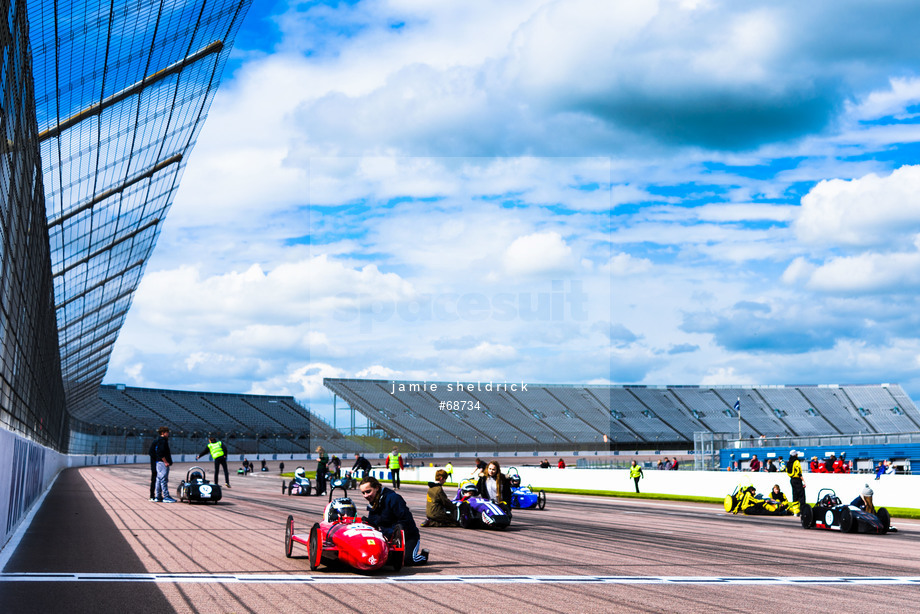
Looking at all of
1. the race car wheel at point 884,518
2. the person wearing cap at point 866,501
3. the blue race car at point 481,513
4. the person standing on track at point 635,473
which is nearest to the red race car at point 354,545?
the blue race car at point 481,513

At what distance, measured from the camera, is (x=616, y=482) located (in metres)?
34.0

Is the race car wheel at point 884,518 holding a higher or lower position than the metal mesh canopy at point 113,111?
lower

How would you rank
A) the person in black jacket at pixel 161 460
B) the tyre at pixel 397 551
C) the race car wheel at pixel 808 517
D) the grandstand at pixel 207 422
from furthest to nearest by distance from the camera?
1. the grandstand at pixel 207 422
2. the person in black jacket at pixel 161 460
3. the race car wheel at pixel 808 517
4. the tyre at pixel 397 551

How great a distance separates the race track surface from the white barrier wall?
26.6 feet

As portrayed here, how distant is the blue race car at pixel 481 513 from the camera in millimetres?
15203

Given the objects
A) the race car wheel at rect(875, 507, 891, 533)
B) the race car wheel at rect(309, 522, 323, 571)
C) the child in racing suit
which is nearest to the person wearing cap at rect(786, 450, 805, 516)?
the race car wheel at rect(875, 507, 891, 533)

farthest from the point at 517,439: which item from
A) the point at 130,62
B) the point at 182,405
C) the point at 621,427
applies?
the point at 130,62

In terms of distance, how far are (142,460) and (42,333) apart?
57.2 metres

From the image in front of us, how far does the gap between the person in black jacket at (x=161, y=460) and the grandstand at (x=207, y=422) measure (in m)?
50.8

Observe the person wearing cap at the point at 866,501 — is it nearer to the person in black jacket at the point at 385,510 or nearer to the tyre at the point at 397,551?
the person in black jacket at the point at 385,510

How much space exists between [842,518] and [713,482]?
43.0ft

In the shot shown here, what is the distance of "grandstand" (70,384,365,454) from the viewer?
2960 inches

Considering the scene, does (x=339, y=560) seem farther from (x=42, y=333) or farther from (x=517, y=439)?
(x=517, y=439)

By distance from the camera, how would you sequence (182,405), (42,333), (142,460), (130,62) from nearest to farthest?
(130,62)
(42,333)
(142,460)
(182,405)
